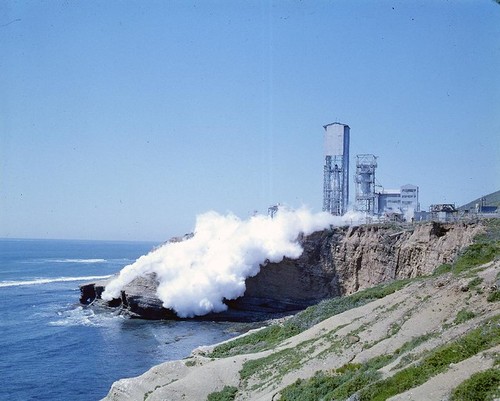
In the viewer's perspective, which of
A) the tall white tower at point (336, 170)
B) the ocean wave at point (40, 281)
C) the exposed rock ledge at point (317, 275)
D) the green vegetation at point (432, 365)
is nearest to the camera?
the green vegetation at point (432, 365)

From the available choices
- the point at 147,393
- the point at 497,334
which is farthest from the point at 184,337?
the point at 497,334

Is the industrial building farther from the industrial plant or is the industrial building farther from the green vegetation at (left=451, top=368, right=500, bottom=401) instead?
the green vegetation at (left=451, top=368, right=500, bottom=401)

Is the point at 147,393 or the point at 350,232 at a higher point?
the point at 350,232

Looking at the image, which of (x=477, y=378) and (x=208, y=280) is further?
(x=208, y=280)

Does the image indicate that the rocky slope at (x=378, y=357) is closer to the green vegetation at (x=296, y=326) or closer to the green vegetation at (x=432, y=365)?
the green vegetation at (x=432, y=365)

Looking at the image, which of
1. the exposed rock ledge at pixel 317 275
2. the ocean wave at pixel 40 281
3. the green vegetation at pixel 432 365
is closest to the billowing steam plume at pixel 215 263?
the exposed rock ledge at pixel 317 275

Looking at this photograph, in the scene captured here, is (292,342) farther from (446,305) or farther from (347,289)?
(347,289)

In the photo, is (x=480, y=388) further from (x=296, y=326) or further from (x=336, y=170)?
(x=336, y=170)

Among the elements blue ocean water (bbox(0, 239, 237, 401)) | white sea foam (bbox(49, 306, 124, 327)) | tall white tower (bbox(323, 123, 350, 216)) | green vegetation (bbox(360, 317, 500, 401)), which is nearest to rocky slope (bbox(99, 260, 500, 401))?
green vegetation (bbox(360, 317, 500, 401))
